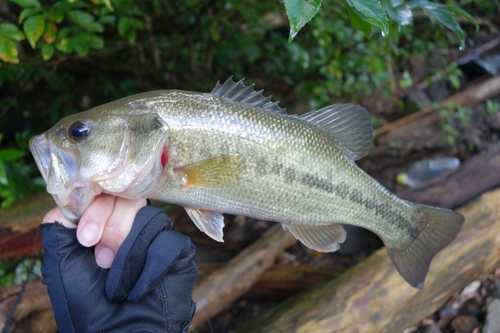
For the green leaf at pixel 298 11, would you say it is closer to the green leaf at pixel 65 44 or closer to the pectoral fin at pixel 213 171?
the pectoral fin at pixel 213 171

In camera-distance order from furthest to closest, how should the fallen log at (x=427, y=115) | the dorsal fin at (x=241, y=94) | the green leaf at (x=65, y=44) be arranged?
the fallen log at (x=427, y=115) < the green leaf at (x=65, y=44) < the dorsal fin at (x=241, y=94)

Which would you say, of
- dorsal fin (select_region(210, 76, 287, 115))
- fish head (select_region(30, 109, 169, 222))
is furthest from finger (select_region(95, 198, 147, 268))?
dorsal fin (select_region(210, 76, 287, 115))

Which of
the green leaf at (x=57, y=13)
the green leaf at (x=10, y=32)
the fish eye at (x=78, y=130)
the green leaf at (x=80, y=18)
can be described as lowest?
the fish eye at (x=78, y=130)

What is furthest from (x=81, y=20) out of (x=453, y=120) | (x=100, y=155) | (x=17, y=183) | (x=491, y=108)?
(x=491, y=108)

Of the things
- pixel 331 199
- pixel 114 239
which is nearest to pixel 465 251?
pixel 331 199

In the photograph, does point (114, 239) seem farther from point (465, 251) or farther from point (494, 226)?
point (494, 226)

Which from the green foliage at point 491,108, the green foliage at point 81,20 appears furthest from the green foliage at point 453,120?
the green foliage at point 81,20

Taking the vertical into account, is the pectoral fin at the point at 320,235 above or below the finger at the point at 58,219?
below
